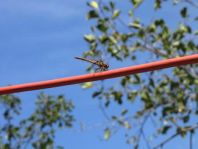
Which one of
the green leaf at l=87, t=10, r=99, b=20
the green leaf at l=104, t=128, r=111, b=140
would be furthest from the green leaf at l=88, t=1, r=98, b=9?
the green leaf at l=104, t=128, r=111, b=140

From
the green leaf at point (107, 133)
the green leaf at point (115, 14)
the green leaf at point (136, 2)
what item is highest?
the green leaf at point (136, 2)

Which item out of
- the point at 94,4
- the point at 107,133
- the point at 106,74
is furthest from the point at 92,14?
the point at 106,74

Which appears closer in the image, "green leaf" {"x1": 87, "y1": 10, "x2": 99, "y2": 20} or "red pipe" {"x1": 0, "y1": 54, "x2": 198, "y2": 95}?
"red pipe" {"x1": 0, "y1": 54, "x2": 198, "y2": 95}

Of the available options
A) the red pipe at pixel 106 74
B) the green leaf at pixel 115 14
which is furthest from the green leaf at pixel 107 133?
the red pipe at pixel 106 74

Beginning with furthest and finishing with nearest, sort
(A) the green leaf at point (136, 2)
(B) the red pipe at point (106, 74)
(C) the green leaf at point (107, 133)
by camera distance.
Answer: (C) the green leaf at point (107, 133) → (A) the green leaf at point (136, 2) → (B) the red pipe at point (106, 74)

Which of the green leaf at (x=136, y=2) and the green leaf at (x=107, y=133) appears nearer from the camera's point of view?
the green leaf at (x=136, y=2)

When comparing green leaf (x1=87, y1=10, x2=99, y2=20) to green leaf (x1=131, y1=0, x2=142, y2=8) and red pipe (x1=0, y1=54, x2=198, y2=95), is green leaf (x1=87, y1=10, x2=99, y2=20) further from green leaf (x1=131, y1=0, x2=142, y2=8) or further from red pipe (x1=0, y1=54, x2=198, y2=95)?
red pipe (x1=0, y1=54, x2=198, y2=95)

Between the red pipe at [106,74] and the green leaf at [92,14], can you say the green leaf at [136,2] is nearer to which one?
the green leaf at [92,14]

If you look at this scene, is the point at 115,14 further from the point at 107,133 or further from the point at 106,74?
the point at 106,74
